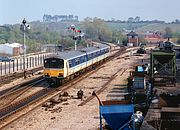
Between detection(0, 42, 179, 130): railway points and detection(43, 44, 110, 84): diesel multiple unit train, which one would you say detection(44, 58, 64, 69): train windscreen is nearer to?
detection(43, 44, 110, 84): diesel multiple unit train

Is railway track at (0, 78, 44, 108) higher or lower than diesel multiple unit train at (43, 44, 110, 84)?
lower

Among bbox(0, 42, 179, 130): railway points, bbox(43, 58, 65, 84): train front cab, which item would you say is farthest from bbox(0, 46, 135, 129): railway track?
bbox(43, 58, 65, 84): train front cab

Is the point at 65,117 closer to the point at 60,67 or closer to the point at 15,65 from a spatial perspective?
the point at 60,67

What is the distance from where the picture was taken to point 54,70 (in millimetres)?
36875

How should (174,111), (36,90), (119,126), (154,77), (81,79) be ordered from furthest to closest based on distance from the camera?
(81,79) < (36,90) < (154,77) < (174,111) < (119,126)

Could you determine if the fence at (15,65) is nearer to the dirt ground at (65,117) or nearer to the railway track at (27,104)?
the railway track at (27,104)

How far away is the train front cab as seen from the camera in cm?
3679

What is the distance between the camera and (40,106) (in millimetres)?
27344

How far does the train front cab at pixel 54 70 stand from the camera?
3679cm

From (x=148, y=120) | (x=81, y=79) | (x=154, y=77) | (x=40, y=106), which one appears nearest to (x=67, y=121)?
(x=40, y=106)

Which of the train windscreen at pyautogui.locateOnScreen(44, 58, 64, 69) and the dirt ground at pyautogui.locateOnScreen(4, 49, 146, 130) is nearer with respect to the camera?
the dirt ground at pyautogui.locateOnScreen(4, 49, 146, 130)

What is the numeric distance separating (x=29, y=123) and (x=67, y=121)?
2119mm

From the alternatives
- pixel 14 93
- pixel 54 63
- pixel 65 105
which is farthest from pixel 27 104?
pixel 54 63

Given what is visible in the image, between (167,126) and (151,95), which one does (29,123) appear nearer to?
(151,95)
